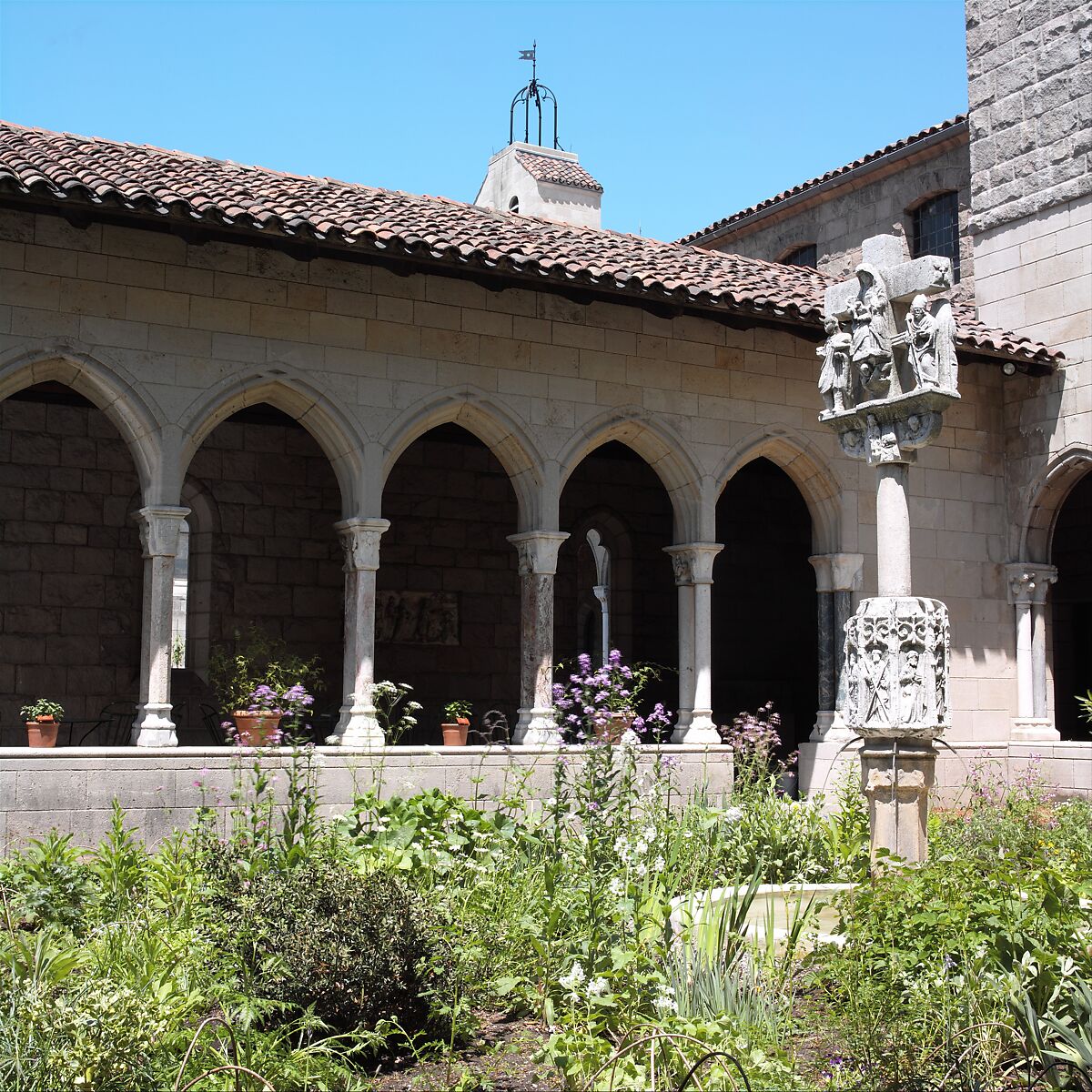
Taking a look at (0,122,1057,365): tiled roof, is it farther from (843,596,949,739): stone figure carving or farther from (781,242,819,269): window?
(781,242,819,269): window

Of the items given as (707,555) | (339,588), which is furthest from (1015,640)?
(339,588)

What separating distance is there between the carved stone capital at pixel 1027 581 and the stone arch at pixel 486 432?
15.1 feet

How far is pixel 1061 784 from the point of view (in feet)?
38.0

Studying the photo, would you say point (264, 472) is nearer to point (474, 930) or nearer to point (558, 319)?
point (558, 319)

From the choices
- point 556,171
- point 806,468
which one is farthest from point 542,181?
point 806,468

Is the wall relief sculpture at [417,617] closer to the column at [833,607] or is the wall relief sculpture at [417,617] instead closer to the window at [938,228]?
Answer: the column at [833,607]

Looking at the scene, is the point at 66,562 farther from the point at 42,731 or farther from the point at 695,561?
the point at 695,561

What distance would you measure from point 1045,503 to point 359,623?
637cm

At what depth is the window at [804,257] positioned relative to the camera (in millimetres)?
17609

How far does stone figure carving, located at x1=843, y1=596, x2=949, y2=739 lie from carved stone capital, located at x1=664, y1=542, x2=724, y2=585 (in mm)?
4312

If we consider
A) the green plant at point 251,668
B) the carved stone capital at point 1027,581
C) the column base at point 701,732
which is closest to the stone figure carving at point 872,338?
the column base at point 701,732

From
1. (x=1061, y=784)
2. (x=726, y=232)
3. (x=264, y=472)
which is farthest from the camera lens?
(x=726, y=232)

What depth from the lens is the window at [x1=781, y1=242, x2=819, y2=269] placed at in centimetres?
1761

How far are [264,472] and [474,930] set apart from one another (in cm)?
776
